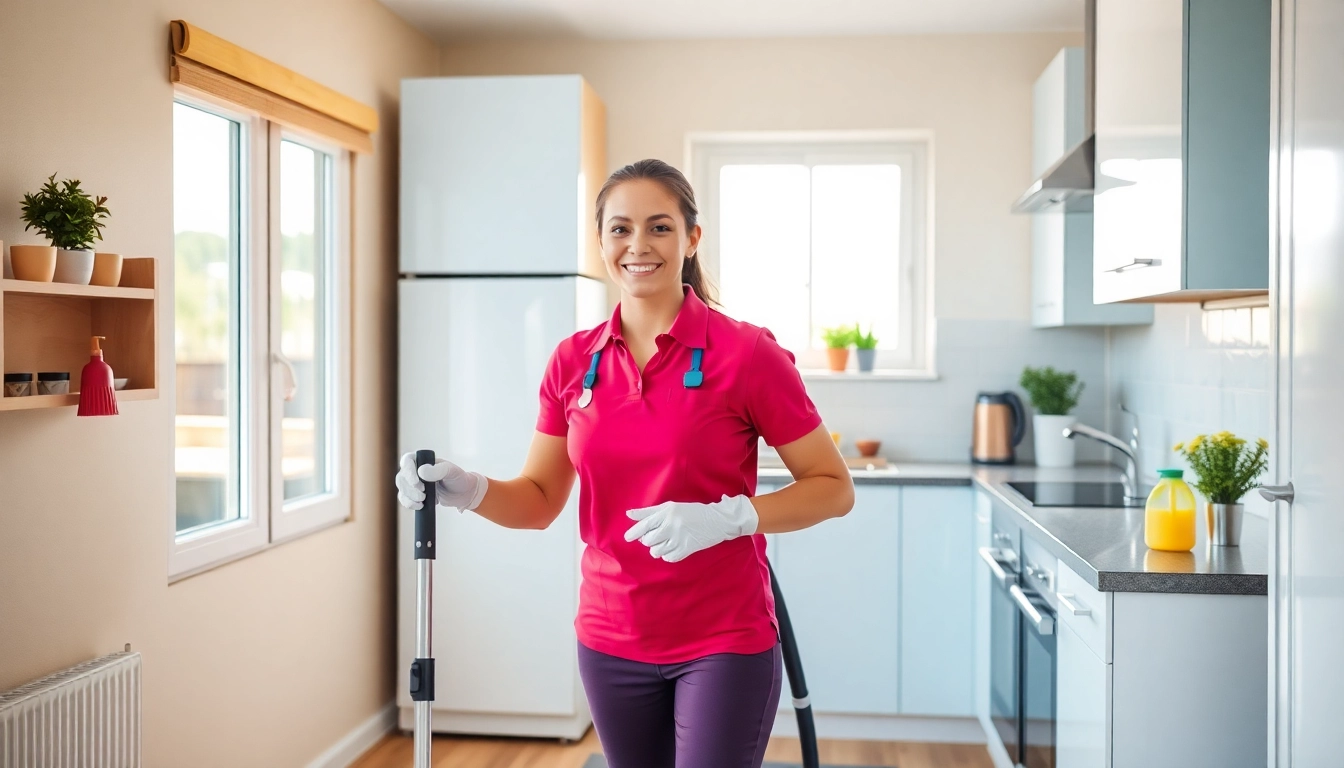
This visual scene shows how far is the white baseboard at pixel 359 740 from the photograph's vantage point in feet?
10.9

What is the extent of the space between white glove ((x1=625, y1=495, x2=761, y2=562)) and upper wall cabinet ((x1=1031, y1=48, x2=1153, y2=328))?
87.6 inches

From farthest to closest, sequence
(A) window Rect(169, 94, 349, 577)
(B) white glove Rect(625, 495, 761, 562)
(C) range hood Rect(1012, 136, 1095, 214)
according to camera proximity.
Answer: (C) range hood Rect(1012, 136, 1095, 214)
(A) window Rect(169, 94, 349, 577)
(B) white glove Rect(625, 495, 761, 562)

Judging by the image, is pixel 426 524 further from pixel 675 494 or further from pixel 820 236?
pixel 820 236

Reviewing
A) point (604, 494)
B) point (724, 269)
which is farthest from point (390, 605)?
point (604, 494)

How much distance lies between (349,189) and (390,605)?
1.42 metres

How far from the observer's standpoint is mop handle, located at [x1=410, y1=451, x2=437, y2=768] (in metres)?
1.62

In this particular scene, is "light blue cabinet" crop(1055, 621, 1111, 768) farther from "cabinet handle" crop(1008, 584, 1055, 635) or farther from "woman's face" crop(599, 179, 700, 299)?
"woman's face" crop(599, 179, 700, 299)

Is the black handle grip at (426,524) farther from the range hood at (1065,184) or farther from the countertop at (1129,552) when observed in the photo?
the range hood at (1065,184)

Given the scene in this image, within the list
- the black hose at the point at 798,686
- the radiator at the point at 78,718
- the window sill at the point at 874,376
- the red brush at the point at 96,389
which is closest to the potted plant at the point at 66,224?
the red brush at the point at 96,389

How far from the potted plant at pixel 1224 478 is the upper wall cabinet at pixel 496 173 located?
6.58 feet

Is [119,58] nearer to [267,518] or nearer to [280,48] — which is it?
[280,48]

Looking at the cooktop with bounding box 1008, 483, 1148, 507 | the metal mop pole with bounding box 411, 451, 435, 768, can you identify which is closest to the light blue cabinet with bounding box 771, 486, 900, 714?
the cooktop with bounding box 1008, 483, 1148, 507

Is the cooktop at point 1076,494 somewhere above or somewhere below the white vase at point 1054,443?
below

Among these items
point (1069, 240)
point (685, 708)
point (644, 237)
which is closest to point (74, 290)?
point (644, 237)
